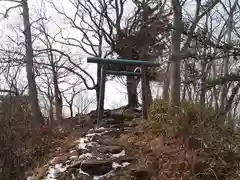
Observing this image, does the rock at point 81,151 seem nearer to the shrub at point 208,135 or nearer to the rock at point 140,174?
the rock at point 140,174

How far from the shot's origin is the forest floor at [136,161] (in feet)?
14.0

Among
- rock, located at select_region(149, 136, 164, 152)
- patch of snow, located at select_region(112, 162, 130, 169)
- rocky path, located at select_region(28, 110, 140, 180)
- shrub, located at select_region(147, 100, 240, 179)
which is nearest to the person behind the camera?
shrub, located at select_region(147, 100, 240, 179)

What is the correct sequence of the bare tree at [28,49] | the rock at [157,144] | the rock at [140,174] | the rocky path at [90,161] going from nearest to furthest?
the rock at [140,174]
the rocky path at [90,161]
the rock at [157,144]
the bare tree at [28,49]

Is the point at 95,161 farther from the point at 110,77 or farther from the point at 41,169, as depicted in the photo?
the point at 110,77

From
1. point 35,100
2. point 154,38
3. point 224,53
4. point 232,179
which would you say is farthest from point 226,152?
point 154,38

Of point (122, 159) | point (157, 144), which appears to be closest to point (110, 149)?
point (122, 159)

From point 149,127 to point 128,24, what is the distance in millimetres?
8858

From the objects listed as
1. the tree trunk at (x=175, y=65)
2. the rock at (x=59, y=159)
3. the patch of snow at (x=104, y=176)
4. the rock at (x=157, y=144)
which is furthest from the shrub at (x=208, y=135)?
the rock at (x=59, y=159)

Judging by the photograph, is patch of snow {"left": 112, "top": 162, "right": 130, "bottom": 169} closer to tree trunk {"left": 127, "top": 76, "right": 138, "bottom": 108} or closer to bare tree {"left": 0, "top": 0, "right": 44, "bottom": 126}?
bare tree {"left": 0, "top": 0, "right": 44, "bottom": 126}

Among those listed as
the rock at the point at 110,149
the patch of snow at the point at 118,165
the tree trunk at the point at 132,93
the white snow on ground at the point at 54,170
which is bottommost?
the white snow on ground at the point at 54,170

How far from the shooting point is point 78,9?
15977mm

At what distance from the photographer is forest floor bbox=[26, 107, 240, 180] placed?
426 centimetres

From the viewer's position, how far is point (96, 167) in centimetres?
471

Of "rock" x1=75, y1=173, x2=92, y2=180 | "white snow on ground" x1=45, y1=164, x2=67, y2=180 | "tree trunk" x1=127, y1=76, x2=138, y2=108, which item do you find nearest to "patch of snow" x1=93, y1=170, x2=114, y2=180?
"rock" x1=75, y1=173, x2=92, y2=180
